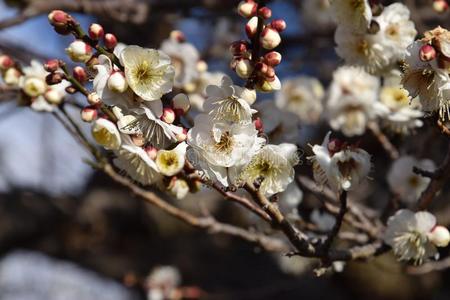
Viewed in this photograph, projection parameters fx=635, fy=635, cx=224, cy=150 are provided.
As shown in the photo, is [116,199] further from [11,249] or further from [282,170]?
[282,170]

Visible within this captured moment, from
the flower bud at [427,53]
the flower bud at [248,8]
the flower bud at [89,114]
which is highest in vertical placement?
the flower bud at [427,53]

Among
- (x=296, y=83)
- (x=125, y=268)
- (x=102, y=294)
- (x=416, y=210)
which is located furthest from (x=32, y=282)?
(x=416, y=210)

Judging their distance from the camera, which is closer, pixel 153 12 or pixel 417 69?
pixel 417 69

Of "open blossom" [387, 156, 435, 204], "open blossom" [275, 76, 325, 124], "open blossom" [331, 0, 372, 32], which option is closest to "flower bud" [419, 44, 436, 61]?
"open blossom" [331, 0, 372, 32]

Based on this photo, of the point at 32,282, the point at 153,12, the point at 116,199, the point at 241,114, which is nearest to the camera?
the point at 241,114

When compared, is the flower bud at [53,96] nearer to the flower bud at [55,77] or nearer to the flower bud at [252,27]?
the flower bud at [55,77]

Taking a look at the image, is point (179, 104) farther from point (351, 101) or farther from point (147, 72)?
point (351, 101)

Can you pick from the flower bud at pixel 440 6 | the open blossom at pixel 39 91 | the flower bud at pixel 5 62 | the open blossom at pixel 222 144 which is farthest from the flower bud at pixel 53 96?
the flower bud at pixel 440 6

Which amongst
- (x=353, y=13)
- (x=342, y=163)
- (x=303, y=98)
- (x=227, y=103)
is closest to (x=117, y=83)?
(x=227, y=103)
